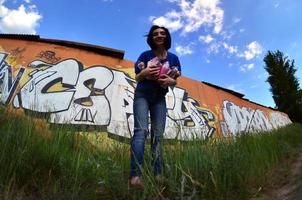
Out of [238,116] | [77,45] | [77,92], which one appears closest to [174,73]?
[77,92]

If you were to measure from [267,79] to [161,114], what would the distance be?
123 feet

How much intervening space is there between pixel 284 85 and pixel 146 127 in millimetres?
36280

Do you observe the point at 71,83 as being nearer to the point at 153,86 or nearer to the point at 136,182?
the point at 153,86

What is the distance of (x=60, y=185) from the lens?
3.38 metres

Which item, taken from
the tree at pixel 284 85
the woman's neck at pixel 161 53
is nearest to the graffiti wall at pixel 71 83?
the woman's neck at pixel 161 53

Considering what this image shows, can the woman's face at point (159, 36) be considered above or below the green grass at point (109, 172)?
above

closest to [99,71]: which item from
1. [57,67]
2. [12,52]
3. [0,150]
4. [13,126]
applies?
[57,67]

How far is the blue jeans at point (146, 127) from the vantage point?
3.33 m

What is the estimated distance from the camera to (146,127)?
12.0ft

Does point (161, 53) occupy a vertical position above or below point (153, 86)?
above

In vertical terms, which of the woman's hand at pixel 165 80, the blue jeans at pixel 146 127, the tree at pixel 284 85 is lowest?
the blue jeans at pixel 146 127

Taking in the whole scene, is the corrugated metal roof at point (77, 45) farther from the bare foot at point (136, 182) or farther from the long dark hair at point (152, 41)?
the bare foot at point (136, 182)

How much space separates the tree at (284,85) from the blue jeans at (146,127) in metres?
34.2

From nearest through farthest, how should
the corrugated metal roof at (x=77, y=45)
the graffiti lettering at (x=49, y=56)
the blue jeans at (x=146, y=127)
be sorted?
the blue jeans at (x=146, y=127) → the graffiti lettering at (x=49, y=56) → the corrugated metal roof at (x=77, y=45)
